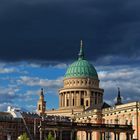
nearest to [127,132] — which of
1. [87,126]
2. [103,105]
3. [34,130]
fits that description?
[87,126]

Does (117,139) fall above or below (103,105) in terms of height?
below

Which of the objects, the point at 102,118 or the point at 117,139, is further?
the point at 102,118

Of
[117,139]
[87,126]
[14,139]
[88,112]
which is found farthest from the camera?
[88,112]

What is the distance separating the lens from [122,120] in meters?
157

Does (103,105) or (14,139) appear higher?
(103,105)

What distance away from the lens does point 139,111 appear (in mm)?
149375

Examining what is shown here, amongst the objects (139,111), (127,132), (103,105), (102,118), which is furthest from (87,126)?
(103,105)

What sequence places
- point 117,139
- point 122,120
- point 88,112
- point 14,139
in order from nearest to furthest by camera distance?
point 117,139
point 122,120
point 14,139
point 88,112

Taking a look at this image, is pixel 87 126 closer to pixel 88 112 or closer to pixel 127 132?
pixel 127 132

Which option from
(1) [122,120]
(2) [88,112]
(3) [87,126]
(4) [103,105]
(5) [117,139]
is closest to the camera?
(3) [87,126]

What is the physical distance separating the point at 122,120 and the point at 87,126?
24883 mm

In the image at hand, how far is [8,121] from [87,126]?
42.3 metres

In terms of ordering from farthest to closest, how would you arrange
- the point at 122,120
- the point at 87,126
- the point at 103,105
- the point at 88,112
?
the point at 103,105 < the point at 88,112 < the point at 122,120 < the point at 87,126

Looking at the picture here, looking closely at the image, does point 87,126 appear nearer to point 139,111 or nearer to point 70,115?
point 139,111
